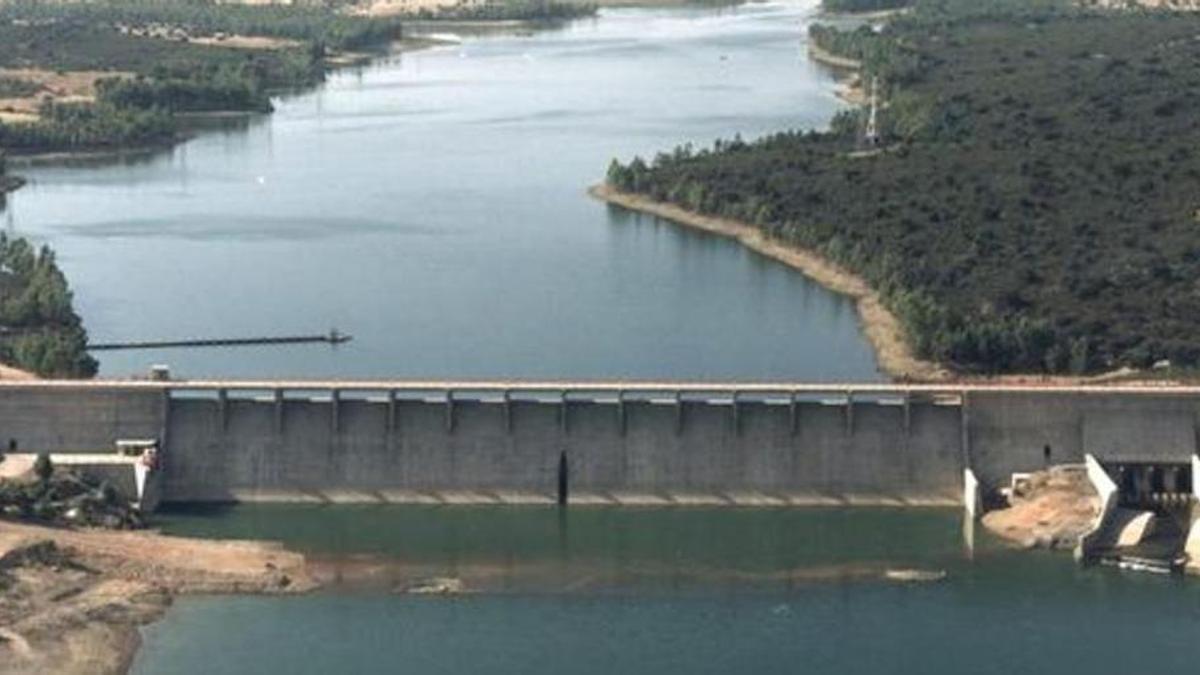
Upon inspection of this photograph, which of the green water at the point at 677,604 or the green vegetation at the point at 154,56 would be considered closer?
the green water at the point at 677,604

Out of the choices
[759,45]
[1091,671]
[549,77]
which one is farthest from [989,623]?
[759,45]

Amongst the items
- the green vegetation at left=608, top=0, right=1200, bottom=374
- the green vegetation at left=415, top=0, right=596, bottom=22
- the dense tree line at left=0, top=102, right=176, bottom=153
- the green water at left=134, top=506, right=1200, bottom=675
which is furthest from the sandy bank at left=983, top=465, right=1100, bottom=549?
the green vegetation at left=415, top=0, right=596, bottom=22

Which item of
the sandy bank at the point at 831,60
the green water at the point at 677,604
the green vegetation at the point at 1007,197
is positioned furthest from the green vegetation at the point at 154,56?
the green water at the point at 677,604

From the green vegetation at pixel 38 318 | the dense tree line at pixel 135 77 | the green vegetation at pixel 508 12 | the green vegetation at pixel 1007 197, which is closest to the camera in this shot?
the green vegetation at pixel 38 318

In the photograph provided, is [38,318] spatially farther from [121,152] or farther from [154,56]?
[154,56]

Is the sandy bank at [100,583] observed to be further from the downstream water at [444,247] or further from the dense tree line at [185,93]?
the dense tree line at [185,93]
